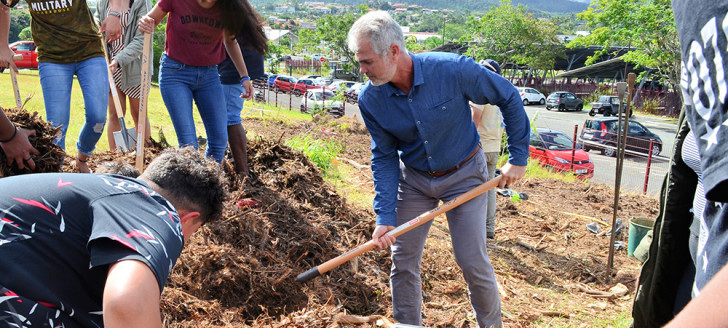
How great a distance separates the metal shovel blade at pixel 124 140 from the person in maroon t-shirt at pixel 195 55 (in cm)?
62

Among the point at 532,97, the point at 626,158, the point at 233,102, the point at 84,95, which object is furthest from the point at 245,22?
the point at 532,97

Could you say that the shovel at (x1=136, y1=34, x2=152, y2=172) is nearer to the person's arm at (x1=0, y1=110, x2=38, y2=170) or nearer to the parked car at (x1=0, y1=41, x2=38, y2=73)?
the person's arm at (x1=0, y1=110, x2=38, y2=170)

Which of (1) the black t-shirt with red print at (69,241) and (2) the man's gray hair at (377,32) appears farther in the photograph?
(2) the man's gray hair at (377,32)

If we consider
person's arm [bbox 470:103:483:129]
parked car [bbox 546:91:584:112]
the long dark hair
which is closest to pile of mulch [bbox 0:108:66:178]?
the long dark hair

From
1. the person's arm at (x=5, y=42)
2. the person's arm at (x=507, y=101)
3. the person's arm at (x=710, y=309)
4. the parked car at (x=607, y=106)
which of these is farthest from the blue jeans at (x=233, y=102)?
the parked car at (x=607, y=106)

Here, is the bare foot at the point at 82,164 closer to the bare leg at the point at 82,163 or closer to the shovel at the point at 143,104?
the bare leg at the point at 82,163

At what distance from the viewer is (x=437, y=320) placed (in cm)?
389

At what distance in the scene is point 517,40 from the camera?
1921 inches

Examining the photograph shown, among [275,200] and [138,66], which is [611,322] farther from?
[138,66]

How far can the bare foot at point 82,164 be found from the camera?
410cm

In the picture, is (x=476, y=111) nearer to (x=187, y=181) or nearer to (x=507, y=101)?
(x=507, y=101)

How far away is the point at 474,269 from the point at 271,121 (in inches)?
452

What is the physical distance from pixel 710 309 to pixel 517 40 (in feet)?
168

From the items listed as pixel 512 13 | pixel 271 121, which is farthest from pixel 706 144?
pixel 512 13
